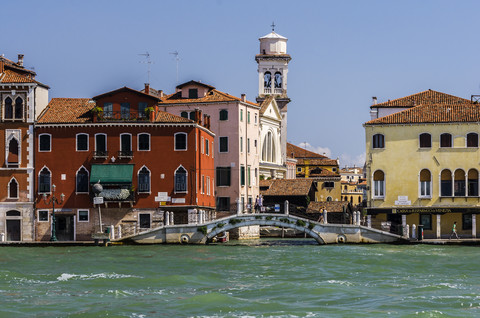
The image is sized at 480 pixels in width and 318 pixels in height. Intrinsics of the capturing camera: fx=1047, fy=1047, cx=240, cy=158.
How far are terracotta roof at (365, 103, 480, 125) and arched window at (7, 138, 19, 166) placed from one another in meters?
20.2

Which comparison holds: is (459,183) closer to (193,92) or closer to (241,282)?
(193,92)

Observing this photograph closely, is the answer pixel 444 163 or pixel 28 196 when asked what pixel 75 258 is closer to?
pixel 28 196

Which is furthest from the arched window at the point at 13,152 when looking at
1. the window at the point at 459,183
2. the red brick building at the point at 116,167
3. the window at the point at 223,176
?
the window at the point at 459,183

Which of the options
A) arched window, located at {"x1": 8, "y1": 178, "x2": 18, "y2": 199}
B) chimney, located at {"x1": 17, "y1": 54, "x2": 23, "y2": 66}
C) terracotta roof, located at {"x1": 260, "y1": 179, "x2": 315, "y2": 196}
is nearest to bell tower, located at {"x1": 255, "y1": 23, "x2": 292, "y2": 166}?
terracotta roof, located at {"x1": 260, "y1": 179, "x2": 315, "y2": 196}

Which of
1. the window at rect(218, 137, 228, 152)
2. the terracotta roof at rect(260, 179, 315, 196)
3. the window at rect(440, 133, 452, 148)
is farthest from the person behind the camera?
the terracotta roof at rect(260, 179, 315, 196)

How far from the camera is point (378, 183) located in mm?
60719

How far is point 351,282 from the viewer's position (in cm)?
3519

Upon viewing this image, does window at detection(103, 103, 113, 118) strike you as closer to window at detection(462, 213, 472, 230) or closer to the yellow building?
the yellow building

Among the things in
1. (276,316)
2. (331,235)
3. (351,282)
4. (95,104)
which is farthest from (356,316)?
(95,104)

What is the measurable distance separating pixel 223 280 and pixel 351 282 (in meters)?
4.45

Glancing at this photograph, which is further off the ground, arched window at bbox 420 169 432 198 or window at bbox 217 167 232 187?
window at bbox 217 167 232 187

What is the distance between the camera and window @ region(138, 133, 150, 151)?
59.5 meters

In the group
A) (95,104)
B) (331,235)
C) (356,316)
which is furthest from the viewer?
(95,104)

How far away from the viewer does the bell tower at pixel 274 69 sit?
89312 mm
